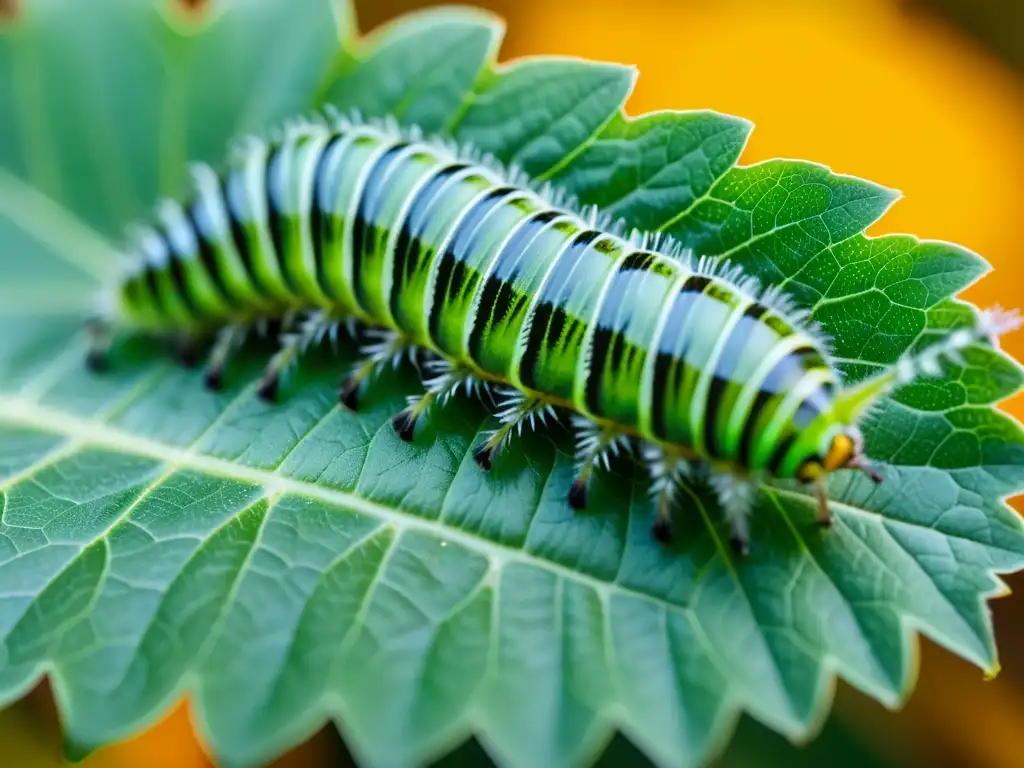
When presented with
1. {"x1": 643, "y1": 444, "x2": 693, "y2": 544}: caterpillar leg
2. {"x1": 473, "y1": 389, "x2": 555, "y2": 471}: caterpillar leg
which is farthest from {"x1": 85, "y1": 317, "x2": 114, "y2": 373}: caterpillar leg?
{"x1": 643, "y1": 444, "x2": 693, "y2": 544}: caterpillar leg

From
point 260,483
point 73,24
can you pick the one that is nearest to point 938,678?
point 260,483

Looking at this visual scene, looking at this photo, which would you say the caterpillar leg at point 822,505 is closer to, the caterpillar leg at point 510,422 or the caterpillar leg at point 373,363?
the caterpillar leg at point 510,422

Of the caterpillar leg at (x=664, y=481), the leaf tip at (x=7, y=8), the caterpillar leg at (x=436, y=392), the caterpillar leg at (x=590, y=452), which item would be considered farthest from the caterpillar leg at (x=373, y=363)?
the leaf tip at (x=7, y=8)

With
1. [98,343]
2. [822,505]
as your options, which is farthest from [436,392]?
[98,343]

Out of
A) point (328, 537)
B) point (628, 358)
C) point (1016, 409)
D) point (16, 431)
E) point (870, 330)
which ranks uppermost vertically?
point (870, 330)

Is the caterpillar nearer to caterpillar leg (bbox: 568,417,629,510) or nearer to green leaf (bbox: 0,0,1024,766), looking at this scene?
caterpillar leg (bbox: 568,417,629,510)

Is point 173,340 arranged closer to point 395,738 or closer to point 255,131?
point 255,131
